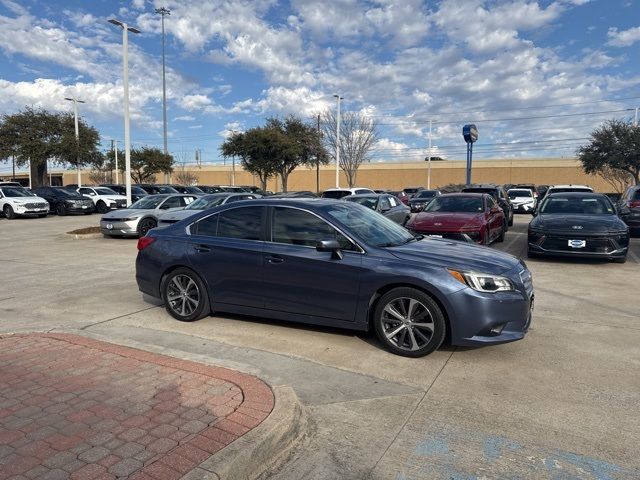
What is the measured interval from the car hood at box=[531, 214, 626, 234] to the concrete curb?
852cm

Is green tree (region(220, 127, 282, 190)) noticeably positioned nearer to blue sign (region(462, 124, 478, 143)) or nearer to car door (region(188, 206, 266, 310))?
blue sign (region(462, 124, 478, 143))

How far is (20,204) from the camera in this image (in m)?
24.8

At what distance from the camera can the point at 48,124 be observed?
41.0 metres

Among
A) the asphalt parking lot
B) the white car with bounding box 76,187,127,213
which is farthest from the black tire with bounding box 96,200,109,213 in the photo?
the asphalt parking lot

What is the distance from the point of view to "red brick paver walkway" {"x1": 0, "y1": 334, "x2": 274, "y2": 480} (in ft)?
9.59

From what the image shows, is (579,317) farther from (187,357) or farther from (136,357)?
(136,357)

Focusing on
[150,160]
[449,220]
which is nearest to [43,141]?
[150,160]

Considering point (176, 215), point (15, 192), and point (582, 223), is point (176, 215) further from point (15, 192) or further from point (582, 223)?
point (15, 192)

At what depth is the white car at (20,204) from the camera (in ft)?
81.6

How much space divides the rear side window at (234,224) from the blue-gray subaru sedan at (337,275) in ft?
0.04

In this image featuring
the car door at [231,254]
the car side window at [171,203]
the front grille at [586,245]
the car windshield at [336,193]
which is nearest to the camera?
the car door at [231,254]

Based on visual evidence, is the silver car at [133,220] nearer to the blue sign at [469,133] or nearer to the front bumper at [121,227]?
the front bumper at [121,227]

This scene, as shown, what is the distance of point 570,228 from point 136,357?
9.02 meters

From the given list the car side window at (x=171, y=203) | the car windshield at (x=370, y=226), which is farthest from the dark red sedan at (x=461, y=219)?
the car side window at (x=171, y=203)
